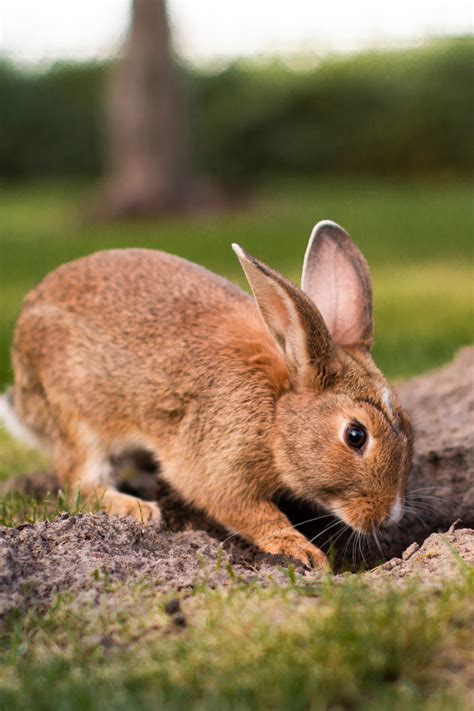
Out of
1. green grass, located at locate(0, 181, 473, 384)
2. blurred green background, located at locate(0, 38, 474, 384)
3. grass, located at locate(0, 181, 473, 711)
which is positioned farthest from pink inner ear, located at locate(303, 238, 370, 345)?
blurred green background, located at locate(0, 38, 474, 384)

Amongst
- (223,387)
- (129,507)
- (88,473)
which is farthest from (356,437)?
→ (88,473)

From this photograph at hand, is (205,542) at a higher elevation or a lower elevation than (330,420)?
lower

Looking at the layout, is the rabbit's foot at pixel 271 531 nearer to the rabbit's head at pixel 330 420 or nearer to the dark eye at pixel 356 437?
the rabbit's head at pixel 330 420

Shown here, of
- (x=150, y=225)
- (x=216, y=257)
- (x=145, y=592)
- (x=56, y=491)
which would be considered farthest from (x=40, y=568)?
(x=150, y=225)

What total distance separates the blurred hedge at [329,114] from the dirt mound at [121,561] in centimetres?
2284

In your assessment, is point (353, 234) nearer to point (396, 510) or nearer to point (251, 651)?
point (396, 510)

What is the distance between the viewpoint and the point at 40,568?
3.37 metres

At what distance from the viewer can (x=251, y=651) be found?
8.89 feet

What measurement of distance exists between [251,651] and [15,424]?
114 inches

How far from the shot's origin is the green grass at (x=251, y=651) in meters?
2.52

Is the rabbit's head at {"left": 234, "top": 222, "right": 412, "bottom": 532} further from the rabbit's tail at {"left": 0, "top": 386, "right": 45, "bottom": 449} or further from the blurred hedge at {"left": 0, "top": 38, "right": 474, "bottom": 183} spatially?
the blurred hedge at {"left": 0, "top": 38, "right": 474, "bottom": 183}

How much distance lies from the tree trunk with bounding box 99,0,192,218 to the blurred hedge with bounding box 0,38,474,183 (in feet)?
20.4

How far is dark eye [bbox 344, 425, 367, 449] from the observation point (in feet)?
12.6

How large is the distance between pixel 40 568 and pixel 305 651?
1.07 meters
